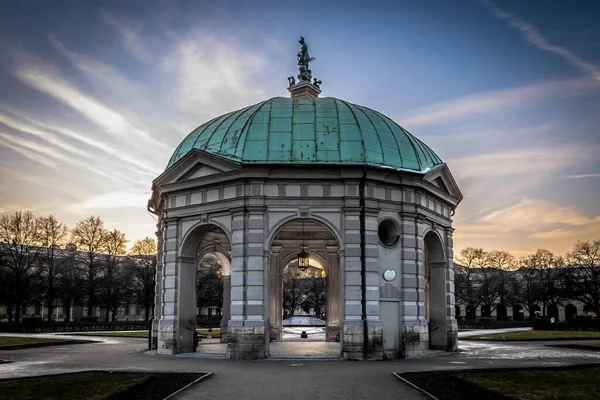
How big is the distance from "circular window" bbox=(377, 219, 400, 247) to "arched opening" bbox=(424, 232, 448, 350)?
339 centimetres

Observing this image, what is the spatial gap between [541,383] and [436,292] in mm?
13529

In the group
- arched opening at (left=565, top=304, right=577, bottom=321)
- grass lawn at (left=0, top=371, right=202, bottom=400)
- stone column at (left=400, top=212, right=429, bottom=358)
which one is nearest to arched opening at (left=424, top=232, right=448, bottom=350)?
stone column at (left=400, top=212, right=429, bottom=358)

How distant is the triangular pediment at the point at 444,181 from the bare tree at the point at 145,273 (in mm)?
49805

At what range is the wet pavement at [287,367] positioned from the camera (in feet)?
54.5

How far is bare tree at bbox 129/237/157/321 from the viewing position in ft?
266

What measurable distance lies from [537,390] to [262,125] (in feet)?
55.0

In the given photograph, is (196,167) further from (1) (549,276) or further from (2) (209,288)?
(1) (549,276)

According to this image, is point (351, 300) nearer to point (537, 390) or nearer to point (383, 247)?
point (383, 247)

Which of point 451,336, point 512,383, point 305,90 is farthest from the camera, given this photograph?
point 305,90

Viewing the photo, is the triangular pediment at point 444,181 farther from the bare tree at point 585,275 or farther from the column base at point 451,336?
the bare tree at point 585,275

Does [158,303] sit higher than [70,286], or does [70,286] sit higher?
[70,286]

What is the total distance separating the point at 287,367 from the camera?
22141mm

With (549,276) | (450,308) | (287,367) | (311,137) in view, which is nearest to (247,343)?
(287,367)

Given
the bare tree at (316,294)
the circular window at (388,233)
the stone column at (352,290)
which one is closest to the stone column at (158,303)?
the stone column at (352,290)
